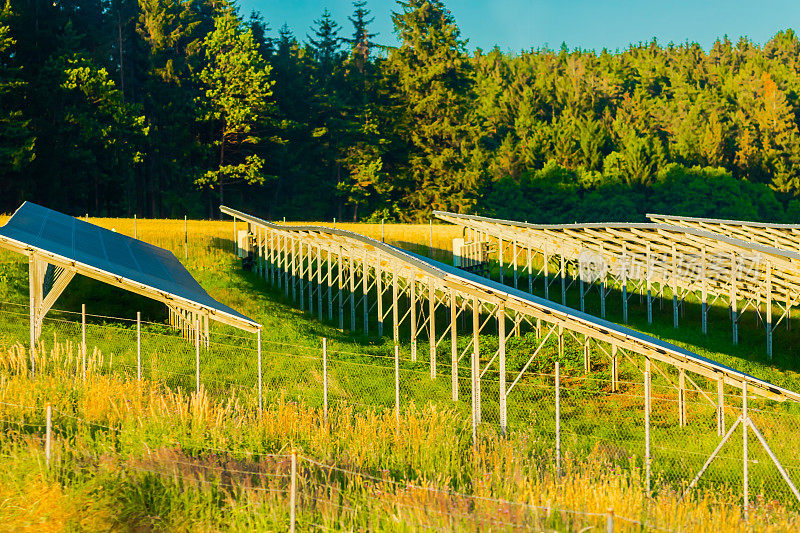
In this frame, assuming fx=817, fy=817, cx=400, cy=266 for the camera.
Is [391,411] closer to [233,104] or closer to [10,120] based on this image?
[10,120]

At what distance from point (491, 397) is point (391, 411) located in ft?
20.7

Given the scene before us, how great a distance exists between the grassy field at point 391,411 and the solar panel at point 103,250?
1.68 m

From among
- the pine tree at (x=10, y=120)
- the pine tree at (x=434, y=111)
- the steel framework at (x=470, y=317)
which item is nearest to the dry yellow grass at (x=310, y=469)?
the steel framework at (x=470, y=317)

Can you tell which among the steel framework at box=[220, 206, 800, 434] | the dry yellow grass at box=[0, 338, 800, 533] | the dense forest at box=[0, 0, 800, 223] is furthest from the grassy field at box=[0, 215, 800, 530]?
the dense forest at box=[0, 0, 800, 223]

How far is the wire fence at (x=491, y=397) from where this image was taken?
14875 millimetres

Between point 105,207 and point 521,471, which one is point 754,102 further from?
point 521,471

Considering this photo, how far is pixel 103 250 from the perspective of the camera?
71.1 ft

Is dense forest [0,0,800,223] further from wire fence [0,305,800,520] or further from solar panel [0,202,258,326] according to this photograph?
wire fence [0,305,800,520]

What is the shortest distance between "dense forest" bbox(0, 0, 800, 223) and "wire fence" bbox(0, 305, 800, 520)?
32.2 m

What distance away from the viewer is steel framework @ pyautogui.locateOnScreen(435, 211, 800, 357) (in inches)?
996

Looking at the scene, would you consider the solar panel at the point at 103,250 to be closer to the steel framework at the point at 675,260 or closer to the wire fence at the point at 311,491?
the wire fence at the point at 311,491

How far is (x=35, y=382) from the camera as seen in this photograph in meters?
14.3

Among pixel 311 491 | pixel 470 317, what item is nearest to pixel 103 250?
pixel 311 491

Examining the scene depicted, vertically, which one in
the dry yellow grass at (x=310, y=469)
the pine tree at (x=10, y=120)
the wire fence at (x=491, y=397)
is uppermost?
the pine tree at (x=10, y=120)
